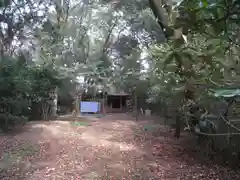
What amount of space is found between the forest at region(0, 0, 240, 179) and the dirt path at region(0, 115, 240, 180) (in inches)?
31.9

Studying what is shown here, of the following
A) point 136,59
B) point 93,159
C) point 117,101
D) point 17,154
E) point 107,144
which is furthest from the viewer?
point 117,101

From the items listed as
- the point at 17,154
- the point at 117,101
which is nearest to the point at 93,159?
the point at 17,154

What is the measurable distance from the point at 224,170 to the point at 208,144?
884 mm

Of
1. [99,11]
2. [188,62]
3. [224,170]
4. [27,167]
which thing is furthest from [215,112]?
[99,11]

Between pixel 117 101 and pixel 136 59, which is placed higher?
pixel 136 59

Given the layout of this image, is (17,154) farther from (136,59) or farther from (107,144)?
(136,59)

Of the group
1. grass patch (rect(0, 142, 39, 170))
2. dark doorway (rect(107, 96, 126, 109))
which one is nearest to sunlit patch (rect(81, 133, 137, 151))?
grass patch (rect(0, 142, 39, 170))

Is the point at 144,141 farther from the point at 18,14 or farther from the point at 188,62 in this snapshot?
the point at 18,14

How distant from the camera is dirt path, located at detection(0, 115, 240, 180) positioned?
4.78 m

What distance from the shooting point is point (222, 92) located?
1.46 metres

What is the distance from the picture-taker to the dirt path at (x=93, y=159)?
4777 mm

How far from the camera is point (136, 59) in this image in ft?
51.6

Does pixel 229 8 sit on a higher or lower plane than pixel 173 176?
higher

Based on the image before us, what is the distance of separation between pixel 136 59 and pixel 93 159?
431 inches
